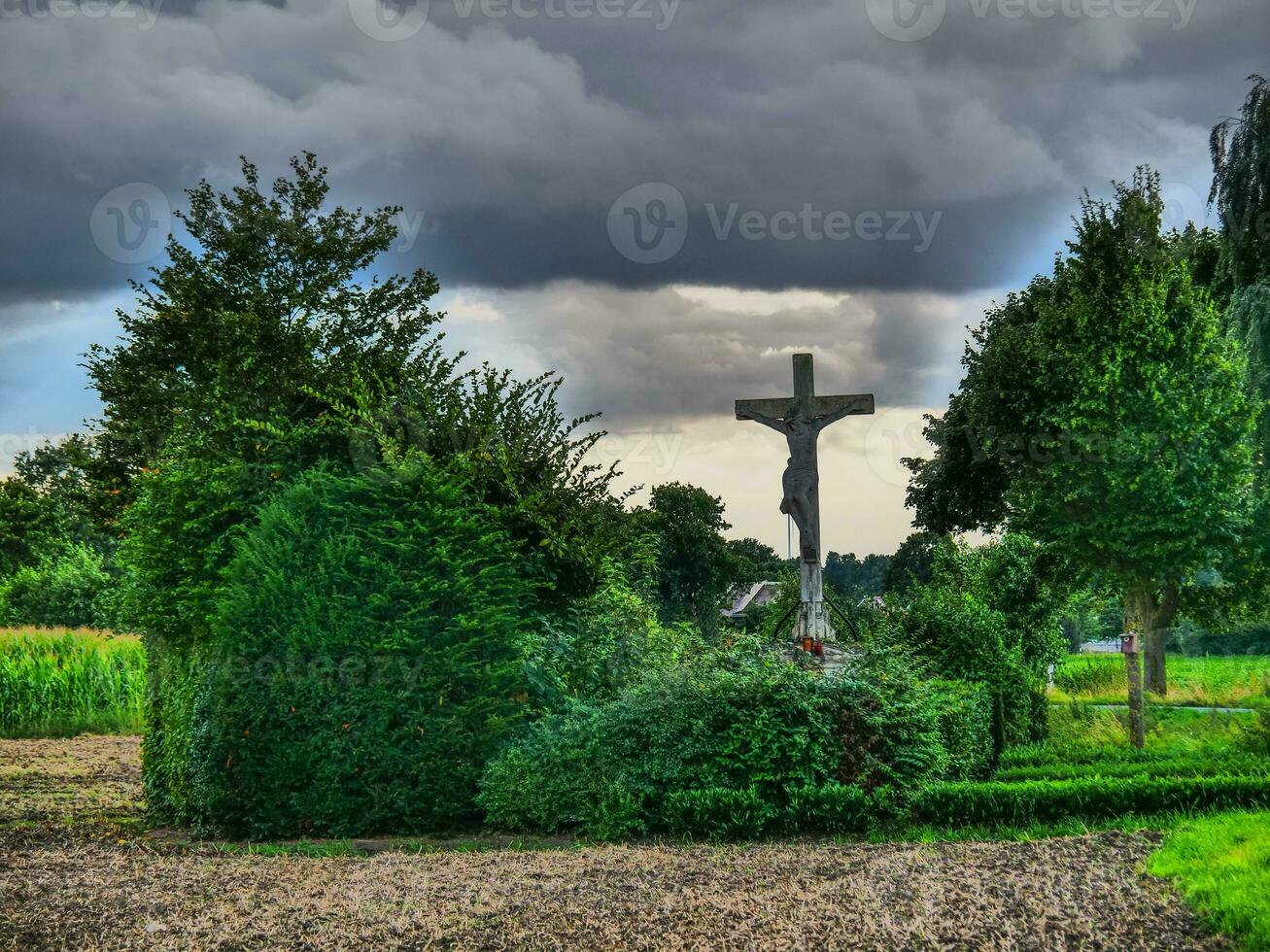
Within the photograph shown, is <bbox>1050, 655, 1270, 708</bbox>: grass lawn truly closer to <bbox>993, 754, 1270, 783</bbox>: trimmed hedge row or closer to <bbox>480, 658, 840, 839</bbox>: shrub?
<bbox>993, 754, 1270, 783</bbox>: trimmed hedge row

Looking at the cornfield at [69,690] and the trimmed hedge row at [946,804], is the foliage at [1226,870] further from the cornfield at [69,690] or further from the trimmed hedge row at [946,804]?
the cornfield at [69,690]

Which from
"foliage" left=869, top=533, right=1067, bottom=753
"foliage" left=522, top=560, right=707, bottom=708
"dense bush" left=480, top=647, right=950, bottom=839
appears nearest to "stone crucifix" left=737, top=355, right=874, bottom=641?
"foliage" left=869, top=533, right=1067, bottom=753

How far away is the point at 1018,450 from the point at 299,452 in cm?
1478

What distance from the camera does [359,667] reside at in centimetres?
1027

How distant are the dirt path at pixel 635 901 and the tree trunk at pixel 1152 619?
1407cm

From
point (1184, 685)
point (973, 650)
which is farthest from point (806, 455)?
point (1184, 685)

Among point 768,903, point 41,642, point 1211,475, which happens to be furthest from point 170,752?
point 1211,475

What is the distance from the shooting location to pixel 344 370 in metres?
14.9

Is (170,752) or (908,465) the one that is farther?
(908,465)

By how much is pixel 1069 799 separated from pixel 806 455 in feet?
17.8

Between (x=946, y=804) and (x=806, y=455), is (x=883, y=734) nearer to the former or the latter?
(x=946, y=804)

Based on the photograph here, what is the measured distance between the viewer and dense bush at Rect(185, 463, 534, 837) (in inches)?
402

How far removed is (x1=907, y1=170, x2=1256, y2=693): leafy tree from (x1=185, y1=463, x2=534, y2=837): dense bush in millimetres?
12679

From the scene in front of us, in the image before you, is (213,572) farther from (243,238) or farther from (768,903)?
(243,238)
